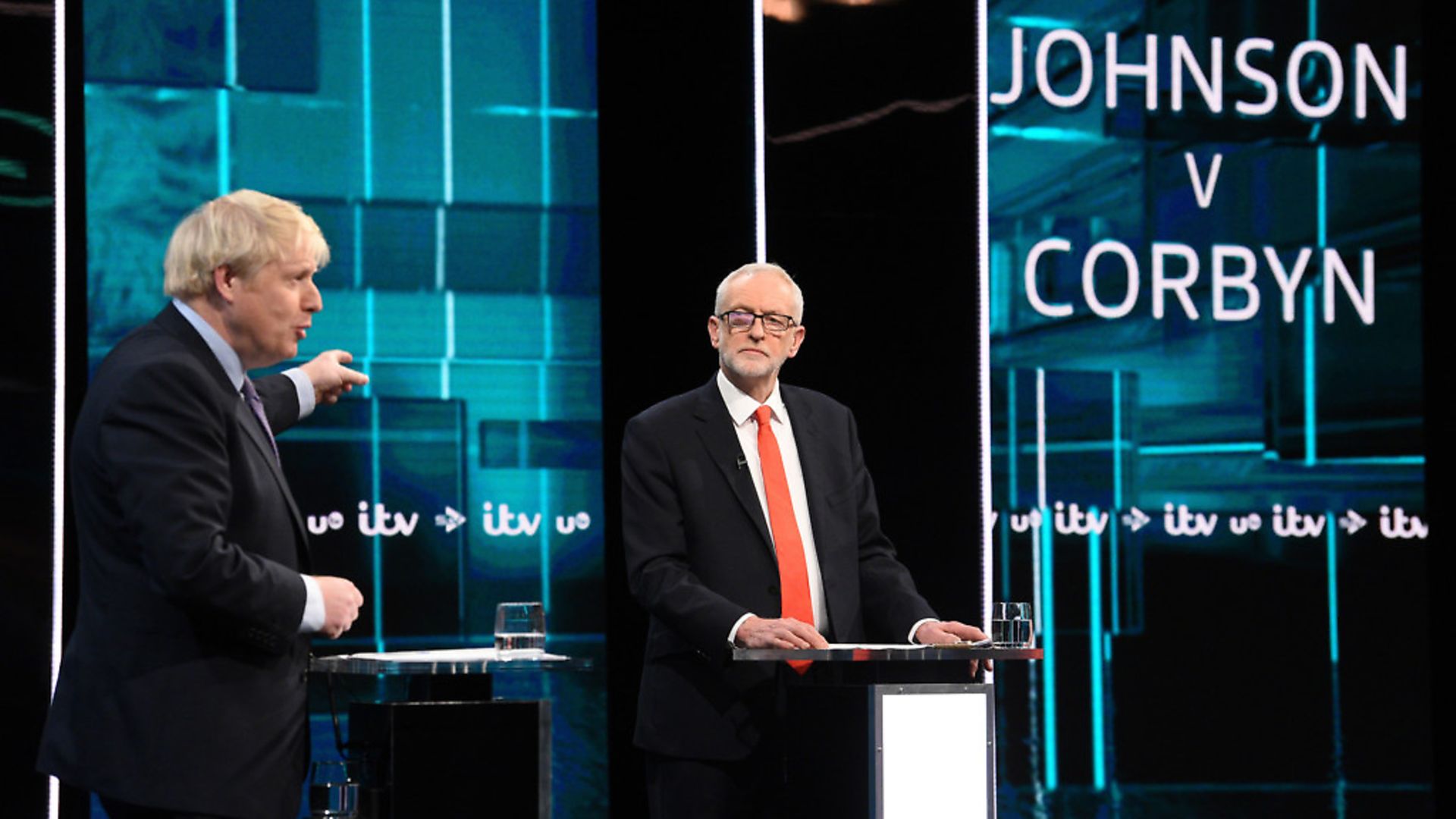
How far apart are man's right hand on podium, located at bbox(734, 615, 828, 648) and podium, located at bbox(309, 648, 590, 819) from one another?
1.25 ft

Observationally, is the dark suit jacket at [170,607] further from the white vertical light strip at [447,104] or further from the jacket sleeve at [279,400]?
the white vertical light strip at [447,104]

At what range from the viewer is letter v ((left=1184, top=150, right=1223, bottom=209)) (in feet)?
17.0

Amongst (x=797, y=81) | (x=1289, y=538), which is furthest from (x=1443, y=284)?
(x=797, y=81)

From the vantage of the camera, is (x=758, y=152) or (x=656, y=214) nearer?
(x=656, y=214)

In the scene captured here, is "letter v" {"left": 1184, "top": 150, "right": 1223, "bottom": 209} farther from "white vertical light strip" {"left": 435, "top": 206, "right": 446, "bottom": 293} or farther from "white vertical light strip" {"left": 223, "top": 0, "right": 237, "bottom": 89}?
"white vertical light strip" {"left": 223, "top": 0, "right": 237, "bottom": 89}

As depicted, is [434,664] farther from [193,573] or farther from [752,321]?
[752,321]

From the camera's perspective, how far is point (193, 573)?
7.36ft

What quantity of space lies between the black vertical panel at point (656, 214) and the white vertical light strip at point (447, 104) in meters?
0.43

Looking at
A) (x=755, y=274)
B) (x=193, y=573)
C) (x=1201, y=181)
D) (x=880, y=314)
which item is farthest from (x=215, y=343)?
(x=1201, y=181)

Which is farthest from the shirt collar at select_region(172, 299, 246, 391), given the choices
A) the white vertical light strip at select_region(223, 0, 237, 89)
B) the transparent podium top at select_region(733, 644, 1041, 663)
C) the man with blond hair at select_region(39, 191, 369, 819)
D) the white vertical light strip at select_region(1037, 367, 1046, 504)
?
the white vertical light strip at select_region(1037, 367, 1046, 504)

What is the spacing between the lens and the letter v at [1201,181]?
17.0ft

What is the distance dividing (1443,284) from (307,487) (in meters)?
3.43

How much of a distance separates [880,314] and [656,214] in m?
0.69

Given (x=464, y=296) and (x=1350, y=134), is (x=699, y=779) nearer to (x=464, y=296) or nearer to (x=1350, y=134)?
(x=464, y=296)
